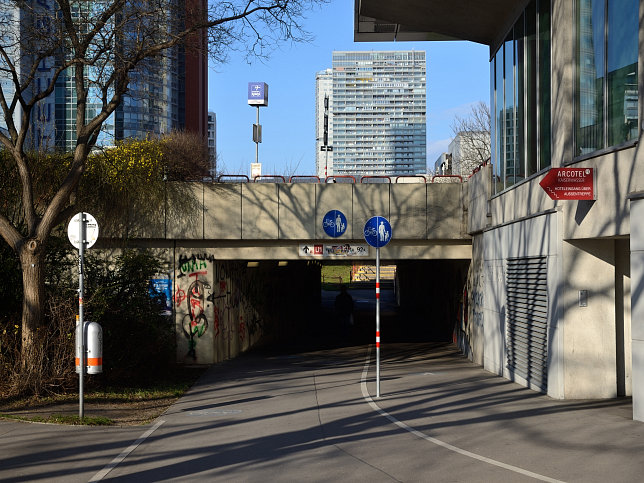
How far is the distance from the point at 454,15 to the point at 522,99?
3.37 metres

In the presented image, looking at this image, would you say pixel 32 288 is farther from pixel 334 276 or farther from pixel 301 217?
pixel 334 276

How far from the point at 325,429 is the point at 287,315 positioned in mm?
23619

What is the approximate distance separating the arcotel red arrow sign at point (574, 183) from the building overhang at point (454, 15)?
568 centimetres

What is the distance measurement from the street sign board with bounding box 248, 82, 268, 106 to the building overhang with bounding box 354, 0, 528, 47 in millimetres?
13398

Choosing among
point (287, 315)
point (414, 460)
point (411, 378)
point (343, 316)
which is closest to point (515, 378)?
point (411, 378)

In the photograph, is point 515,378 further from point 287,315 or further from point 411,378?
point 287,315

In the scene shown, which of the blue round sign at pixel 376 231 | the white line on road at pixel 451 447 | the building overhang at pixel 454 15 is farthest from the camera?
the building overhang at pixel 454 15

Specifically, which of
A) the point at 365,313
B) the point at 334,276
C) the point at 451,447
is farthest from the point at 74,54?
the point at 334,276

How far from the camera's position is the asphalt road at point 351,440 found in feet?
25.5

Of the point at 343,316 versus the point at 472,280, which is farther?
the point at 343,316

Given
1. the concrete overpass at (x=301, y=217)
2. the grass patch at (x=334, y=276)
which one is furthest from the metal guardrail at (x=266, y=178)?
the grass patch at (x=334, y=276)

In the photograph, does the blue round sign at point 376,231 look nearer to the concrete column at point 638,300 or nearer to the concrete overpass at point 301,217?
the concrete column at point 638,300

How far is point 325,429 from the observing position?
10.3 meters

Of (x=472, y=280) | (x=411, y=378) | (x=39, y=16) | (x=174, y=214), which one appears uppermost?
(x=39, y=16)
